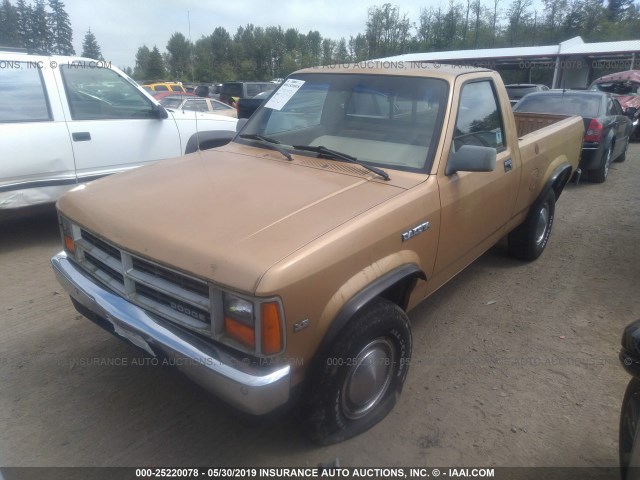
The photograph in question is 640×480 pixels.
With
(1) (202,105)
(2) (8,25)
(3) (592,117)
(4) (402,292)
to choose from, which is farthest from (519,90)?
(2) (8,25)

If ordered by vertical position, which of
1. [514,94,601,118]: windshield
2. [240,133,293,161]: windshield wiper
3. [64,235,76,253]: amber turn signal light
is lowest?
[64,235,76,253]: amber turn signal light

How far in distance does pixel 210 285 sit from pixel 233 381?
0.40 metres

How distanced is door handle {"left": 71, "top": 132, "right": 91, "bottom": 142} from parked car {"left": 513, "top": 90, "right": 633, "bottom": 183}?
22.4ft

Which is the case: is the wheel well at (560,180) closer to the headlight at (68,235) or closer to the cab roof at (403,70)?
the cab roof at (403,70)

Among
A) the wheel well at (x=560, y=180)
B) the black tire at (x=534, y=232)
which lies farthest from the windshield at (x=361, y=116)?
the wheel well at (x=560, y=180)

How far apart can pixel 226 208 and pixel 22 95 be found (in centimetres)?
358

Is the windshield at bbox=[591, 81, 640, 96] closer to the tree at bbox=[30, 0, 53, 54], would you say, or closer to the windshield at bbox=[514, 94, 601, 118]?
the windshield at bbox=[514, 94, 601, 118]

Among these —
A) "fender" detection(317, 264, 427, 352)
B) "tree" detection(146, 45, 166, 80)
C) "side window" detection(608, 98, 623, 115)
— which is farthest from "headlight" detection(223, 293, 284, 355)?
"tree" detection(146, 45, 166, 80)

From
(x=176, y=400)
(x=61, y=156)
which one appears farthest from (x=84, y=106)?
(x=176, y=400)

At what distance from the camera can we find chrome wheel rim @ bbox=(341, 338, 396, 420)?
2.37 meters

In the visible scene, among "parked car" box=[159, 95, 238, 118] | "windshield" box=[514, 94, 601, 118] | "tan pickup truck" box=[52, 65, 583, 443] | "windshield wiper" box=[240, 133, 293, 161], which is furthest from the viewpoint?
"parked car" box=[159, 95, 238, 118]

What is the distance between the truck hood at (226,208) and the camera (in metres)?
1.97

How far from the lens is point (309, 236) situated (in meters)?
2.07

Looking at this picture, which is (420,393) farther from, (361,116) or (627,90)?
(627,90)
